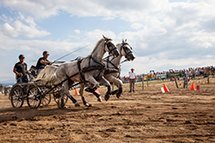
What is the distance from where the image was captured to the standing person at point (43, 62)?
13842 mm

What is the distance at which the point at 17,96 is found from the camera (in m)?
13.6

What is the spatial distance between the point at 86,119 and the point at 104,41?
377 cm

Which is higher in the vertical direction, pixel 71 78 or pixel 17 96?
pixel 71 78

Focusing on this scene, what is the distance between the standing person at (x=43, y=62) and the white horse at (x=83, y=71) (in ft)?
2.63

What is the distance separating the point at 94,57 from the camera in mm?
11891

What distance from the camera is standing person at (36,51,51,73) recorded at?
545 inches

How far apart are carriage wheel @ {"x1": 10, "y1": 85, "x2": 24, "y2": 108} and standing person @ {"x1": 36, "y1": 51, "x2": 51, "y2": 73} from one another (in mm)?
1221

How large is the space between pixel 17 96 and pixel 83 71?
138 inches

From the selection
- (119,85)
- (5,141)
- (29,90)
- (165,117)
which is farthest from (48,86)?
(5,141)

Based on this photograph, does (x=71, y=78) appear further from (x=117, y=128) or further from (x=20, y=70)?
(x=117, y=128)

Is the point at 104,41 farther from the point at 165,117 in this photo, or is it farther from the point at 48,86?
the point at 165,117

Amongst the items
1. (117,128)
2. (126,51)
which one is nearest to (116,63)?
(126,51)

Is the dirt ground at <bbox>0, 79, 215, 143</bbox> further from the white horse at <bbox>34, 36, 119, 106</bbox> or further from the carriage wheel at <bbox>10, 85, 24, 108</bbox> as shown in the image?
the carriage wheel at <bbox>10, 85, 24, 108</bbox>

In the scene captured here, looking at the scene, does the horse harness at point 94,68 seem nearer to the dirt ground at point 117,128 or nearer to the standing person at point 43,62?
the dirt ground at point 117,128
